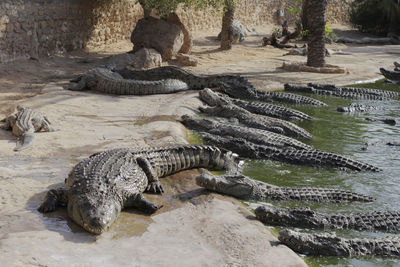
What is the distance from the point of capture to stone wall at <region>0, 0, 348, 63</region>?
11.1 metres

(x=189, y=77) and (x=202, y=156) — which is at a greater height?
(x=189, y=77)

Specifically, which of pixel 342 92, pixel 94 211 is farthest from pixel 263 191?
pixel 342 92

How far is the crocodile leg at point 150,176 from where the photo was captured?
5141mm

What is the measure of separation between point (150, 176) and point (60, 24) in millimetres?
9189

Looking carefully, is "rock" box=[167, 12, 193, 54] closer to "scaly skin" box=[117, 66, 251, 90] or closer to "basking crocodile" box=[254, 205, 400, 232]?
"scaly skin" box=[117, 66, 251, 90]

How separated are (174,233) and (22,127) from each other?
10.9 feet

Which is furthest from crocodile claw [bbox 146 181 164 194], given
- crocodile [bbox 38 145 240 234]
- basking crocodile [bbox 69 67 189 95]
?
basking crocodile [bbox 69 67 189 95]

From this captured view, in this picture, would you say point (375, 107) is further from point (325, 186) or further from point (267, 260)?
point (267, 260)

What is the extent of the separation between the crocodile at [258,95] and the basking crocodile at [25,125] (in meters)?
4.96

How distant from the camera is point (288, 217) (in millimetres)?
4699

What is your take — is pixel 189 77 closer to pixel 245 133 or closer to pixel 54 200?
pixel 245 133

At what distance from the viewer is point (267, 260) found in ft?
12.5

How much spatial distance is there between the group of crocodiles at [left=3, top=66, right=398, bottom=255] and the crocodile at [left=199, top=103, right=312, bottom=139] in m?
0.02

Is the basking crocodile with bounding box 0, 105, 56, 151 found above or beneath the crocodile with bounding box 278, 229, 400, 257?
above
